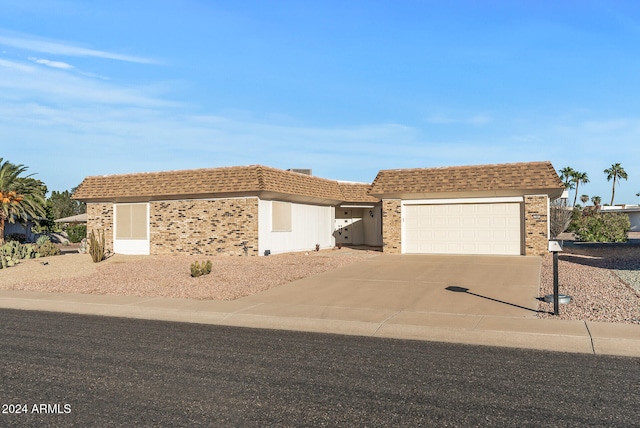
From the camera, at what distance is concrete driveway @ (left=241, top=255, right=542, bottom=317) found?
12.2 meters

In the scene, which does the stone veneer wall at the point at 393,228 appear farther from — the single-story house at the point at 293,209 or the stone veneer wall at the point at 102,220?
the stone veneer wall at the point at 102,220

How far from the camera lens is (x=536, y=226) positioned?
23.1 meters

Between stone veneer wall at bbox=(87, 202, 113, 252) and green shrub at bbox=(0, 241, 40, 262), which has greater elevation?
stone veneer wall at bbox=(87, 202, 113, 252)

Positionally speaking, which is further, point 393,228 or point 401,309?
point 393,228

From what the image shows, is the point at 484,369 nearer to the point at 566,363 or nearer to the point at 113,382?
the point at 566,363

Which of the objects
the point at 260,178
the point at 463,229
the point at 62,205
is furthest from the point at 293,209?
the point at 62,205

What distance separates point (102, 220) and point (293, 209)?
9.96m

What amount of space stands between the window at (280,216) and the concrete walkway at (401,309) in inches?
301

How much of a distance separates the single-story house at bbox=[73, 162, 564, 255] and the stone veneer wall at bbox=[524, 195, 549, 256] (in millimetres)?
40

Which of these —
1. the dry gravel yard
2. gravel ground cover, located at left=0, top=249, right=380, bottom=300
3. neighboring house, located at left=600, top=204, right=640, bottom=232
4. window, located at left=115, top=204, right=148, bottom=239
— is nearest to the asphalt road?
the dry gravel yard

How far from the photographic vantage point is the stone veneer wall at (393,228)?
2534 centimetres

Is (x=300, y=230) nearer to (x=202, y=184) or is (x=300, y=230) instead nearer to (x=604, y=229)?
(x=202, y=184)

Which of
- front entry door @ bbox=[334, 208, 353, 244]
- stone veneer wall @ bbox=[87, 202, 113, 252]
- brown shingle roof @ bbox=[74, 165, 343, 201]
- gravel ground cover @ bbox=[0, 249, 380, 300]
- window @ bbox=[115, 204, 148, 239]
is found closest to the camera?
gravel ground cover @ bbox=[0, 249, 380, 300]

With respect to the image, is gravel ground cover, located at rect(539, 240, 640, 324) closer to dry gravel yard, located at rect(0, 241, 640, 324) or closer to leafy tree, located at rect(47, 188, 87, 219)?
dry gravel yard, located at rect(0, 241, 640, 324)
